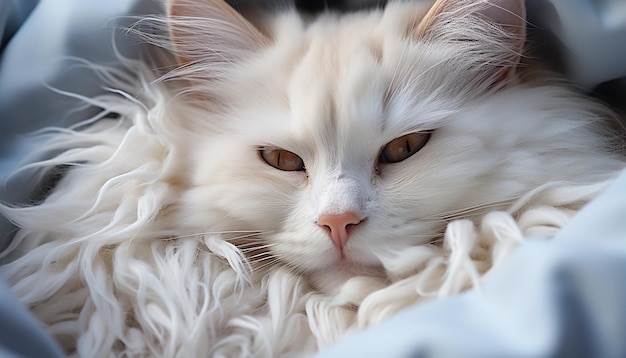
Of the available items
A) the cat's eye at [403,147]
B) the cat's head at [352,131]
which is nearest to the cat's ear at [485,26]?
the cat's head at [352,131]

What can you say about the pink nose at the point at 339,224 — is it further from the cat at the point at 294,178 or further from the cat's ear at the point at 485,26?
the cat's ear at the point at 485,26

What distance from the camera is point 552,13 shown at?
1000mm

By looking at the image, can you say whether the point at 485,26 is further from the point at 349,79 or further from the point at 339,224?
the point at 339,224

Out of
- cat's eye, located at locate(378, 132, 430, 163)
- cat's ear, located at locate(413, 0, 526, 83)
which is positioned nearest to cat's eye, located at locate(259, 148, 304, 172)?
cat's eye, located at locate(378, 132, 430, 163)

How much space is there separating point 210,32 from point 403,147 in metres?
0.37

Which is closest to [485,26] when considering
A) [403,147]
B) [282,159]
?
[403,147]

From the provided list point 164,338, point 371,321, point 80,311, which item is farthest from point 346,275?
point 80,311

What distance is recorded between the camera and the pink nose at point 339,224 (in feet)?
2.78

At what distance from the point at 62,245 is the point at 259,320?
30 cm

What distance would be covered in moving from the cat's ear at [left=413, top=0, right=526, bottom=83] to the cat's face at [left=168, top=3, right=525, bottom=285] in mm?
25

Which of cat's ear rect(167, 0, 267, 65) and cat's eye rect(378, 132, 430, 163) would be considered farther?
cat's ear rect(167, 0, 267, 65)

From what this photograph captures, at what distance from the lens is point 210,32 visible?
3.47 feet

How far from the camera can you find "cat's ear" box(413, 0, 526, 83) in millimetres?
962

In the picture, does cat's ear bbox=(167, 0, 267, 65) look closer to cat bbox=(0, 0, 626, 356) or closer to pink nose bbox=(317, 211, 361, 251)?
cat bbox=(0, 0, 626, 356)
